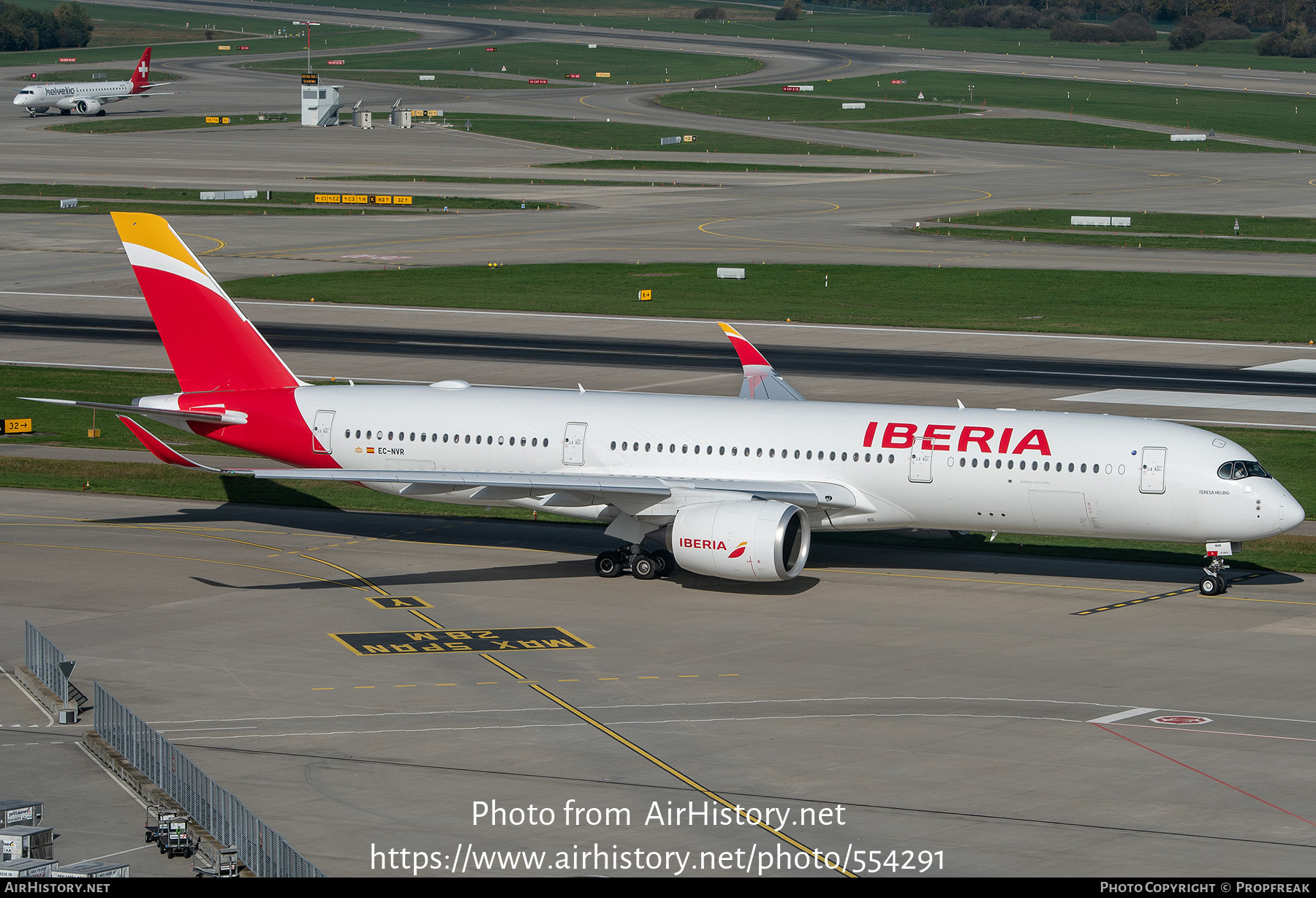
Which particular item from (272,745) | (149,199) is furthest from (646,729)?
(149,199)

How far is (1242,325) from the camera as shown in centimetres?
8162

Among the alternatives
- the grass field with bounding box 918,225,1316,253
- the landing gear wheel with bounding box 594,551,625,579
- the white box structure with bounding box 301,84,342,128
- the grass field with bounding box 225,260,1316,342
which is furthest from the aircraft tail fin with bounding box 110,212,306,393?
the white box structure with bounding box 301,84,342,128

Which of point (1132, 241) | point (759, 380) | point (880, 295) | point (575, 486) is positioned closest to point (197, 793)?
point (575, 486)

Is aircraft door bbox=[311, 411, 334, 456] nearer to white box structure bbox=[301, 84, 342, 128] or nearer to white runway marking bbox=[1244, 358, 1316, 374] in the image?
white runway marking bbox=[1244, 358, 1316, 374]

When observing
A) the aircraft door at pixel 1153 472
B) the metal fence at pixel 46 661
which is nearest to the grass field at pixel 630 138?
the aircraft door at pixel 1153 472

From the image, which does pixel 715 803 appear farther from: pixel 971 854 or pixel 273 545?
pixel 273 545

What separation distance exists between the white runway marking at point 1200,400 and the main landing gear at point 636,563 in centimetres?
2695

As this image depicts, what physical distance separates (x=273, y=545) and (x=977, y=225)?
79.2 meters

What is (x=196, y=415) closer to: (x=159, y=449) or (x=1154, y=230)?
(x=159, y=449)

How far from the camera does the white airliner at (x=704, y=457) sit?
130 ft

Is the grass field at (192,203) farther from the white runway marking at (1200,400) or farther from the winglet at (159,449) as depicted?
the winglet at (159,449)

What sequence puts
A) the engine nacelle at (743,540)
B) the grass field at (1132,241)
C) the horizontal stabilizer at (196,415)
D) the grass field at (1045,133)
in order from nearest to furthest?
1. the engine nacelle at (743,540)
2. the horizontal stabilizer at (196,415)
3. the grass field at (1132,241)
4. the grass field at (1045,133)

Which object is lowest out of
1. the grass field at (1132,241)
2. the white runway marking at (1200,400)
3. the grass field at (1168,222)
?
the white runway marking at (1200,400)

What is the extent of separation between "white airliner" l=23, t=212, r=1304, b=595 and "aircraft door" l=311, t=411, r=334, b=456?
5 cm
